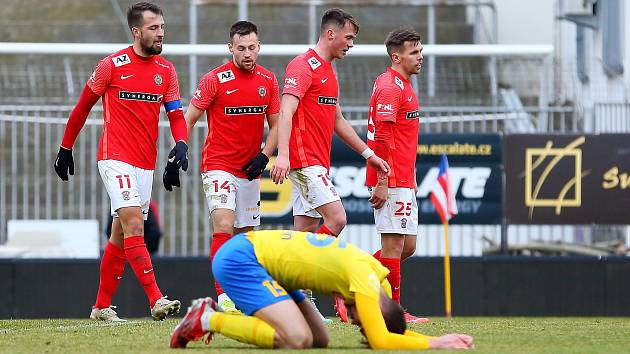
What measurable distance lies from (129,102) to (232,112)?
2.64 feet

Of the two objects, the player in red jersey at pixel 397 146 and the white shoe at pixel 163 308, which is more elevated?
the player in red jersey at pixel 397 146

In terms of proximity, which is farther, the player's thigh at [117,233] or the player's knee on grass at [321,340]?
the player's thigh at [117,233]

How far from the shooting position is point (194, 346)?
8828 mm

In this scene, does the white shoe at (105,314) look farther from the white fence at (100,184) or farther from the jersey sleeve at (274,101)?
the white fence at (100,184)

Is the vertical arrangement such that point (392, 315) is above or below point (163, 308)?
above

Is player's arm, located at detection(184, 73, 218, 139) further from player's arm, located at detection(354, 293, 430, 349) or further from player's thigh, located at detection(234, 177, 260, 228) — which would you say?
player's arm, located at detection(354, 293, 430, 349)

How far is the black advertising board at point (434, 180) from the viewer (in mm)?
16188

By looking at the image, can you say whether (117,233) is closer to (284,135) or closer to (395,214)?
(284,135)

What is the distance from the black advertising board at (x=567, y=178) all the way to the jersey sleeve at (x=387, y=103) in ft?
17.6

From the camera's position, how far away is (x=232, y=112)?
36.9 feet

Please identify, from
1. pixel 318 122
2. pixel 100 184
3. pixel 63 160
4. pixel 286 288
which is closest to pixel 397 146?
pixel 318 122

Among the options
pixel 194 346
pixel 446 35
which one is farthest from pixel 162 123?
pixel 446 35

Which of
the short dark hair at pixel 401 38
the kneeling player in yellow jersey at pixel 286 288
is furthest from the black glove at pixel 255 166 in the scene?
the kneeling player in yellow jersey at pixel 286 288

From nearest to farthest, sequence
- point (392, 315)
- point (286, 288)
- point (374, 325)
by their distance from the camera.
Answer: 1. point (374, 325)
2. point (392, 315)
3. point (286, 288)
